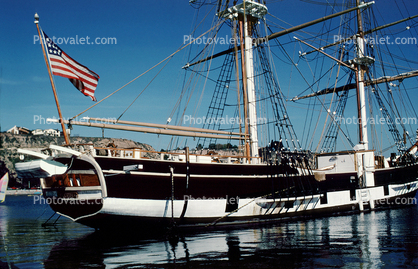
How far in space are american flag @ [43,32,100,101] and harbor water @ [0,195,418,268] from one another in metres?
6.89

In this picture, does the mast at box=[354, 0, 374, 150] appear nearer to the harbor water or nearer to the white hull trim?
the white hull trim

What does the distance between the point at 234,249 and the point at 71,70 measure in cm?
1036

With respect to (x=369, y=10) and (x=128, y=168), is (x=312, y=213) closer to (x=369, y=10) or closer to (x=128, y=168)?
(x=128, y=168)

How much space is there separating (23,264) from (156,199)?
694 centimetres

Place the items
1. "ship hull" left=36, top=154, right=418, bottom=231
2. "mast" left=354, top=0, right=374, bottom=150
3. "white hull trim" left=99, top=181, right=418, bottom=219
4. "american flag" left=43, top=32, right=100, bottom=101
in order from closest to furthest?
1. "american flag" left=43, top=32, right=100, bottom=101
2. "ship hull" left=36, top=154, right=418, bottom=231
3. "white hull trim" left=99, top=181, right=418, bottom=219
4. "mast" left=354, top=0, right=374, bottom=150

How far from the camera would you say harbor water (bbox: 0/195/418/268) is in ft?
33.7

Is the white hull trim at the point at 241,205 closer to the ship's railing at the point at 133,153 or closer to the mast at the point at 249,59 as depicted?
the ship's railing at the point at 133,153

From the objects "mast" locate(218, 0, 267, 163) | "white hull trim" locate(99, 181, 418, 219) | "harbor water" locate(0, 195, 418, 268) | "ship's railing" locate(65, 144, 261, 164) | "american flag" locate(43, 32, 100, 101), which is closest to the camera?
"harbor water" locate(0, 195, 418, 268)

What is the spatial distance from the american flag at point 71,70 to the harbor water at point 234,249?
6.89 meters

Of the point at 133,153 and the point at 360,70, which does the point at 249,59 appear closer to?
the point at 133,153

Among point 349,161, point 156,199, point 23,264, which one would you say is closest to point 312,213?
point 349,161

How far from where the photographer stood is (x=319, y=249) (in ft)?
40.0

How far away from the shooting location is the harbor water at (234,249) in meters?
10.3

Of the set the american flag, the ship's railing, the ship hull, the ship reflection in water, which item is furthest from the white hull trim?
the american flag
